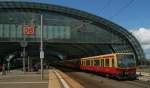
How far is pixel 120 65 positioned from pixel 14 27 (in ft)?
193

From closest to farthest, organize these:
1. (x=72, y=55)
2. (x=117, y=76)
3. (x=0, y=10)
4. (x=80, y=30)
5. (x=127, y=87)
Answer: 1. (x=127, y=87)
2. (x=117, y=76)
3. (x=0, y=10)
4. (x=80, y=30)
5. (x=72, y=55)

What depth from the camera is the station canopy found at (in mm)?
92875

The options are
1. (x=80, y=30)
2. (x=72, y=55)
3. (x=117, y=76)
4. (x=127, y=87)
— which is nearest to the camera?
(x=127, y=87)

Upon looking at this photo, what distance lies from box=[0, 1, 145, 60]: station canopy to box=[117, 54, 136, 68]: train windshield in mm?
54172

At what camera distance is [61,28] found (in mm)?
95812

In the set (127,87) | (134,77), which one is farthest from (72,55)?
(127,87)

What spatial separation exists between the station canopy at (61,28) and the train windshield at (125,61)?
178ft

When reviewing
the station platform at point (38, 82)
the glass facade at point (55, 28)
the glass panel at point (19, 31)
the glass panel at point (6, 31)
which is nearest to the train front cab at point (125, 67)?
the station platform at point (38, 82)

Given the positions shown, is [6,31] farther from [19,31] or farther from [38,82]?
[38,82]

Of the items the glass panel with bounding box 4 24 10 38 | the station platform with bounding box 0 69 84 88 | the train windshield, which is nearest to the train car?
the train windshield

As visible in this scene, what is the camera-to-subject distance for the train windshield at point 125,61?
38.0 metres

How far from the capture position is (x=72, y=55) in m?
130

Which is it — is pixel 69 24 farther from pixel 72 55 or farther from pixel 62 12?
pixel 72 55

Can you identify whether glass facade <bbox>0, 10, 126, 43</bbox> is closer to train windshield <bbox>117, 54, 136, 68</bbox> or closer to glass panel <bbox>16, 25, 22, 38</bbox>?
glass panel <bbox>16, 25, 22, 38</bbox>
